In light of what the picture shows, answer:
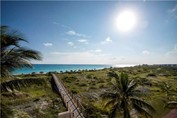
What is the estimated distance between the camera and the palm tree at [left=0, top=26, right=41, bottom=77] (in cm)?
783

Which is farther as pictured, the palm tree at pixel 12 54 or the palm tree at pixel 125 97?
the palm tree at pixel 125 97

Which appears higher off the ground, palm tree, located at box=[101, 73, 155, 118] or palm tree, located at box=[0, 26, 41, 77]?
palm tree, located at box=[0, 26, 41, 77]

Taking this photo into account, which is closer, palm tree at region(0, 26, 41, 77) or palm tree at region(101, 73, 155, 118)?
palm tree at region(0, 26, 41, 77)

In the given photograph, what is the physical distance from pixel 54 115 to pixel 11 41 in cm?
1546

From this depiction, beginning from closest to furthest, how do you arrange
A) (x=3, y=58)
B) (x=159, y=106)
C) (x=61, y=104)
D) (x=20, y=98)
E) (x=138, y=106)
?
(x=3, y=58), (x=138, y=106), (x=61, y=104), (x=20, y=98), (x=159, y=106)

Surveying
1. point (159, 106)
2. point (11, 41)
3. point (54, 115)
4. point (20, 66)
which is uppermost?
point (11, 41)

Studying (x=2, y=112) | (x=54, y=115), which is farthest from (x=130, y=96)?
(x=2, y=112)

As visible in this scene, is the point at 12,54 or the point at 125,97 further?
the point at 125,97

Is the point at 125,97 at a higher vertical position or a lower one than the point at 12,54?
lower

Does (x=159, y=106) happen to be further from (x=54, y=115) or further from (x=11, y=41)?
(x=11, y=41)

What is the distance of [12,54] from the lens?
323 inches

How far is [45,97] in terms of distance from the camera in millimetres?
29797

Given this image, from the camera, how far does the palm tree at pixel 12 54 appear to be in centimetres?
783

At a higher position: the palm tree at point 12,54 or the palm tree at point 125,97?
the palm tree at point 12,54
